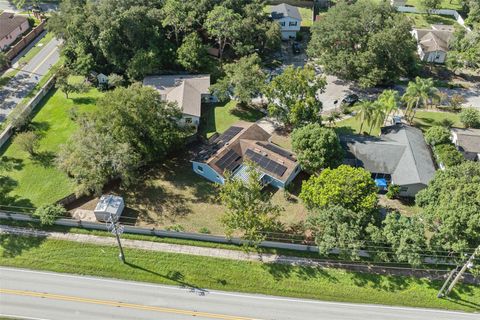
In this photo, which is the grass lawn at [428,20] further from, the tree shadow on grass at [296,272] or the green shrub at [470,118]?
the tree shadow on grass at [296,272]

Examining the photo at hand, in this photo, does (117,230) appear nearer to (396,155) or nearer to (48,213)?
(48,213)

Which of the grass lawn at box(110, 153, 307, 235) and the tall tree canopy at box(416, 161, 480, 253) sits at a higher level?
the tall tree canopy at box(416, 161, 480, 253)

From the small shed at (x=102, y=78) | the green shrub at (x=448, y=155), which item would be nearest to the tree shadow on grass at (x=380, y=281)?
the green shrub at (x=448, y=155)

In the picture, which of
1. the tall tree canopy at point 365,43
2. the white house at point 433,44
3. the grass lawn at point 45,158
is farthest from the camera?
the white house at point 433,44

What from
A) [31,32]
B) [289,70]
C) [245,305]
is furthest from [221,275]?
[31,32]

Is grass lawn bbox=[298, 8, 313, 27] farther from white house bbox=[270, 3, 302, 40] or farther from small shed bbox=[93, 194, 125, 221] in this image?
small shed bbox=[93, 194, 125, 221]

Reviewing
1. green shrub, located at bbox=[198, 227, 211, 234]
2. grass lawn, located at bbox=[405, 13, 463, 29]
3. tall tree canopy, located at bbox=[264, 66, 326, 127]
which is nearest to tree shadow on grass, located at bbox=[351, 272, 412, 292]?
green shrub, located at bbox=[198, 227, 211, 234]

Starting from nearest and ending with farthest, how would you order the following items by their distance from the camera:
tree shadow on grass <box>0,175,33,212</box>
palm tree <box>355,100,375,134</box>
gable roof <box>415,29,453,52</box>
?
tree shadow on grass <box>0,175,33,212</box> < palm tree <box>355,100,375,134</box> < gable roof <box>415,29,453,52</box>
